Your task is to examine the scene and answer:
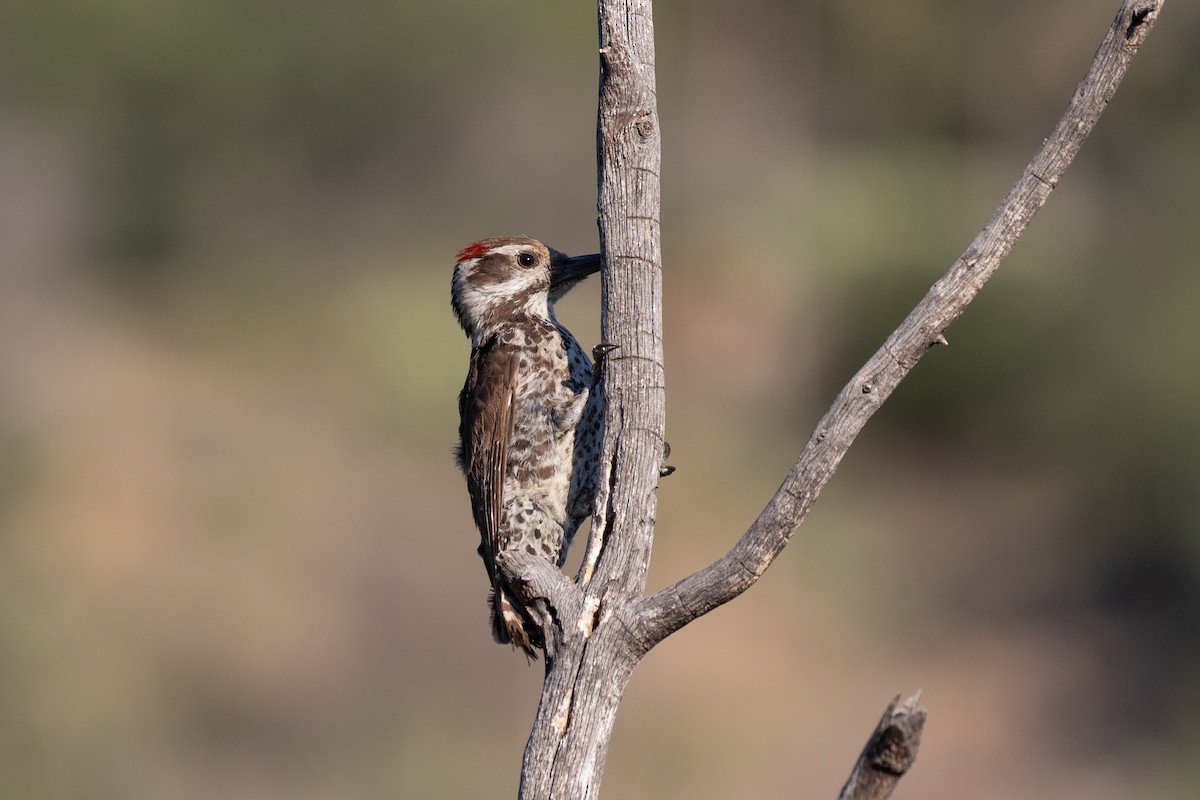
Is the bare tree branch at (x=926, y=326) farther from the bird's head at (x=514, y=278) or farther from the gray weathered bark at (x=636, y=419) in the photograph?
the bird's head at (x=514, y=278)

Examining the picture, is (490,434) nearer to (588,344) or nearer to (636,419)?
(636,419)

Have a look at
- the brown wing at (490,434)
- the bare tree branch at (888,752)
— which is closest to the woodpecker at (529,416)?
the brown wing at (490,434)

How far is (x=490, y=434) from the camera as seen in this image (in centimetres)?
446

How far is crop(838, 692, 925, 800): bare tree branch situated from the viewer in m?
2.24

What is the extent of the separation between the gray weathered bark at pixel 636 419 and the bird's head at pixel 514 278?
138 centimetres

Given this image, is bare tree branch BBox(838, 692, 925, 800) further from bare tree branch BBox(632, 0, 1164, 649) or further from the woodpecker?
the woodpecker

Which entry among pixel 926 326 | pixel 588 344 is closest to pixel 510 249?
pixel 926 326

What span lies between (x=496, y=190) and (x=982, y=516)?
26.9ft

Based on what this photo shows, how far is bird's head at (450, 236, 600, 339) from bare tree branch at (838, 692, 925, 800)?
8.23 feet

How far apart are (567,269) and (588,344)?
9.43 m

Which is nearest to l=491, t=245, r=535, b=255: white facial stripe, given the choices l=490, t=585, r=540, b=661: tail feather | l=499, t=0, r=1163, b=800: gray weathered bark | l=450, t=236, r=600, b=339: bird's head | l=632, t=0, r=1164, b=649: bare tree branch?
l=450, t=236, r=600, b=339: bird's head

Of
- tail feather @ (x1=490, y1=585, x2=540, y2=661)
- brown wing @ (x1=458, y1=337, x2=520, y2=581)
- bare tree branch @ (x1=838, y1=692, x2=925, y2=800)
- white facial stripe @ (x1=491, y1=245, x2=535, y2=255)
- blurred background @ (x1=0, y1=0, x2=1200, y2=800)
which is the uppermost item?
blurred background @ (x1=0, y1=0, x2=1200, y2=800)

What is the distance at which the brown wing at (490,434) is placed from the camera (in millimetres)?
4410

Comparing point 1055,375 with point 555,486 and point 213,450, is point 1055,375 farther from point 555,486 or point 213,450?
point 555,486
